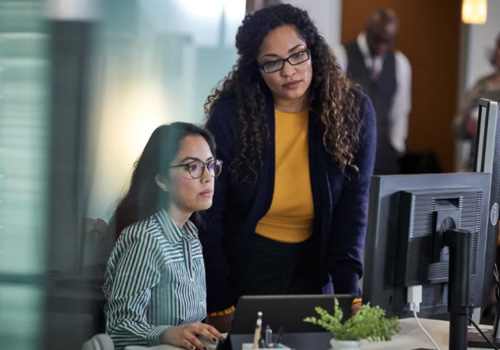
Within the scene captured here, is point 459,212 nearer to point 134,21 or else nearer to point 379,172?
point 134,21

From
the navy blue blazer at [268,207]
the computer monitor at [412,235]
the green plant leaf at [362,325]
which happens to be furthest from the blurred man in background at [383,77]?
the green plant leaf at [362,325]

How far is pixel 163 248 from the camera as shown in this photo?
2.59 m

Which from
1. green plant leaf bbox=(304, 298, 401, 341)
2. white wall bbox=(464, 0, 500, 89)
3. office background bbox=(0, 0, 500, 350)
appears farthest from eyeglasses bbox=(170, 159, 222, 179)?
white wall bbox=(464, 0, 500, 89)

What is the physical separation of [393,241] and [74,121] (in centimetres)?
83

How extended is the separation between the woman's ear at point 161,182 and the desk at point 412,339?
0.47 metres

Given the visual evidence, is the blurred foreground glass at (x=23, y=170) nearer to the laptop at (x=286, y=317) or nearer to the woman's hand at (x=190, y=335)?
the woman's hand at (x=190, y=335)

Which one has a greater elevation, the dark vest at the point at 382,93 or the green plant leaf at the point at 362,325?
the dark vest at the point at 382,93

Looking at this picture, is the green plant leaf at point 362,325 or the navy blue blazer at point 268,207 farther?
the navy blue blazer at point 268,207

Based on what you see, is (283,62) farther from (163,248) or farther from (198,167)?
(163,248)

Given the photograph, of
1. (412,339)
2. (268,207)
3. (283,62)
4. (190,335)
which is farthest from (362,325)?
(283,62)

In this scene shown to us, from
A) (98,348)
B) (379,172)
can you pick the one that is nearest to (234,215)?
(98,348)

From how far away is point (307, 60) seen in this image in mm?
2949

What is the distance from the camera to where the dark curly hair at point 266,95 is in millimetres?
2961

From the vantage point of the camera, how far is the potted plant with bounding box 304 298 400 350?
6.98 feet
